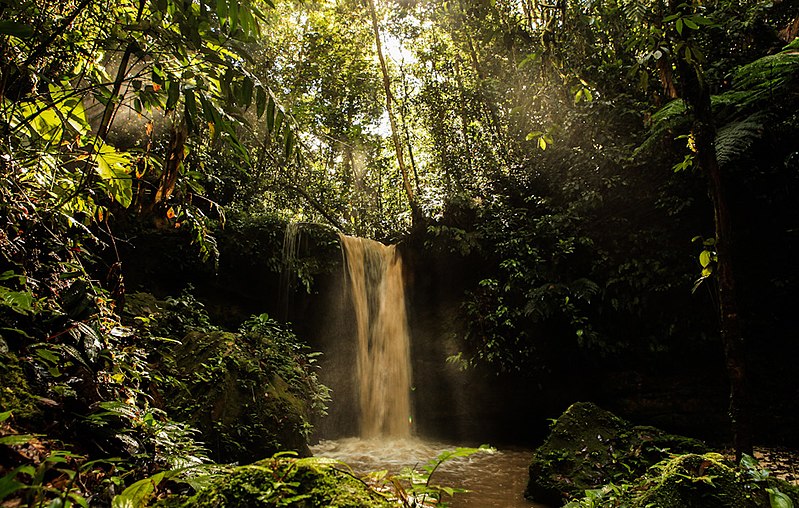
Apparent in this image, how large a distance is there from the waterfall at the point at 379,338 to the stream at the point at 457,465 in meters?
0.53

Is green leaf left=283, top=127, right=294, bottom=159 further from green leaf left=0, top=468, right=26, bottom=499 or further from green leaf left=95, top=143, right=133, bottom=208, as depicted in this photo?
green leaf left=0, top=468, right=26, bottom=499

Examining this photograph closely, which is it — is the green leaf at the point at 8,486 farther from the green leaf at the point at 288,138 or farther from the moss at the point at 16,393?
the green leaf at the point at 288,138

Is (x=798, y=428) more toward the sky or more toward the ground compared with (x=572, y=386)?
more toward the ground

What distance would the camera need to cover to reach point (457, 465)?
6062 millimetres

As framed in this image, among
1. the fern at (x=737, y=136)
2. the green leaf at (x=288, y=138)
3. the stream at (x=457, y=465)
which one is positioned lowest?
the stream at (x=457, y=465)

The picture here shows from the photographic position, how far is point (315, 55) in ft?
37.6

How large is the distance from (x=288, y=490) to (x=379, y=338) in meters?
8.89

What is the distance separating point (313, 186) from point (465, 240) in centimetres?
655

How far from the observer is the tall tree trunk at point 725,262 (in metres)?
3.11

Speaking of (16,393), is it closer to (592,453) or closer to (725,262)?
(725,262)

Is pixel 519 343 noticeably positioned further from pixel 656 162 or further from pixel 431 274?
pixel 656 162

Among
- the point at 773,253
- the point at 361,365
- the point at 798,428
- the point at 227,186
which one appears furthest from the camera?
the point at 227,186

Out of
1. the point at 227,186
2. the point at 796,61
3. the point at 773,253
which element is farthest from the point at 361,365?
the point at 796,61

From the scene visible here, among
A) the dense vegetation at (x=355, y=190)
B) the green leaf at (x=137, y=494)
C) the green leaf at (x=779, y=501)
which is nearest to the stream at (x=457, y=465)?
the dense vegetation at (x=355, y=190)
